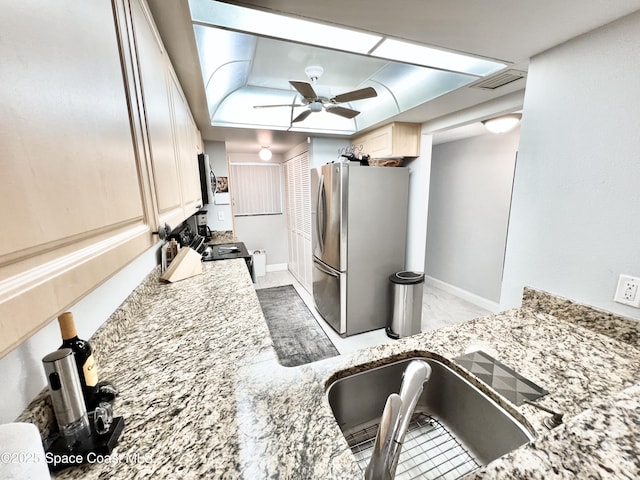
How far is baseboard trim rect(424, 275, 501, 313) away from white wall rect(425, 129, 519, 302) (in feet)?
0.14

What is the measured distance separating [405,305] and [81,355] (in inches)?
101

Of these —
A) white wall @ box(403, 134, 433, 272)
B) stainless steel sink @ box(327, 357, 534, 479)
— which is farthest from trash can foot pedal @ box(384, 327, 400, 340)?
stainless steel sink @ box(327, 357, 534, 479)

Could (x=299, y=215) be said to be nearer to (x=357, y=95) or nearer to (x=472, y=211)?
(x=357, y=95)

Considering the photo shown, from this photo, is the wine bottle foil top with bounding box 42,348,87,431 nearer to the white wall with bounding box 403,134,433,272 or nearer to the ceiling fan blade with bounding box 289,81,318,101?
the ceiling fan blade with bounding box 289,81,318,101

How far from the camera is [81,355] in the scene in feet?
1.88

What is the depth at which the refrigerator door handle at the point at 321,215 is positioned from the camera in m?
2.81

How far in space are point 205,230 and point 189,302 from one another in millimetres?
2082

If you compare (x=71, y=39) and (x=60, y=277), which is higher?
(x=71, y=39)

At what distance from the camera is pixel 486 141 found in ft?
11.1

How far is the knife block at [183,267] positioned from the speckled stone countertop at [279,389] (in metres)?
0.24

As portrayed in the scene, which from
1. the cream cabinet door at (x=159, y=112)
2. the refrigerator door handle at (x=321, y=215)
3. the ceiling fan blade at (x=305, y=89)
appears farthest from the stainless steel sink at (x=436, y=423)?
the refrigerator door handle at (x=321, y=215)

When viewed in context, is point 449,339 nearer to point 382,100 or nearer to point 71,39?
point 71,39

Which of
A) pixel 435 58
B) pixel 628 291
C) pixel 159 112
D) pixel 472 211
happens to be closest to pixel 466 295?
pixel 472 211

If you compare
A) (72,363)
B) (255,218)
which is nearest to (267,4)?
(72,363)
